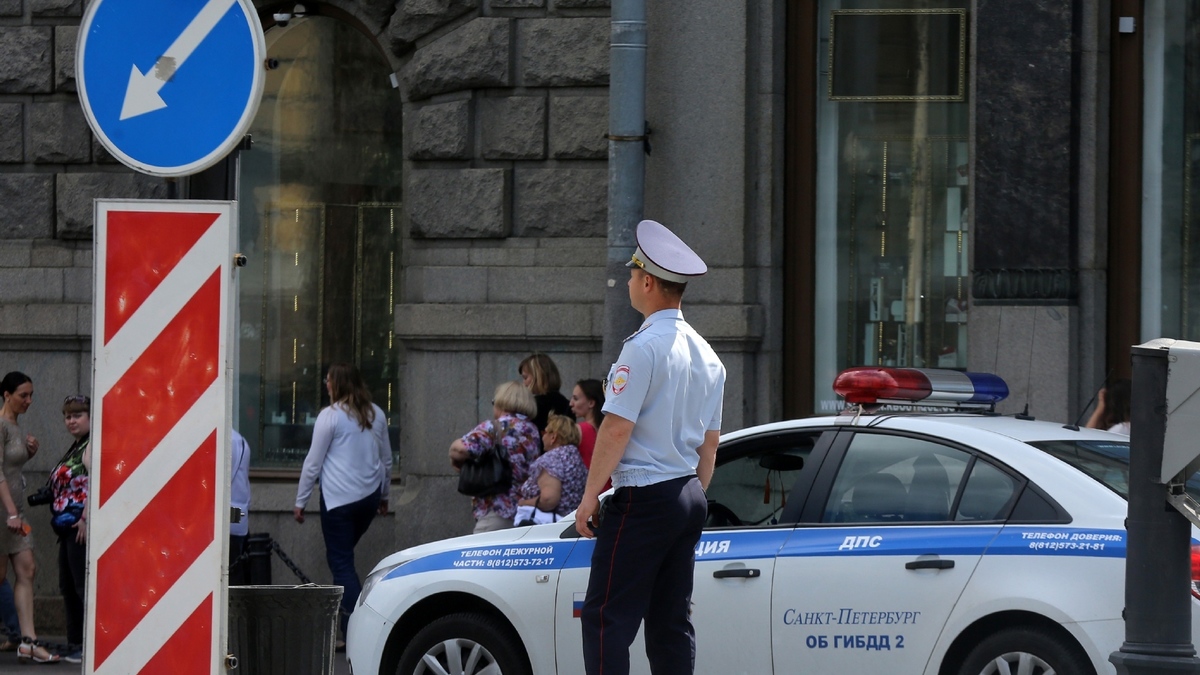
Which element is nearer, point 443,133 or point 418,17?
point 443,133

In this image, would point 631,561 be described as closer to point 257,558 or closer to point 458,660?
point 458,660

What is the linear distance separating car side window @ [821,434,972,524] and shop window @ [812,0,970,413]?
4991mm

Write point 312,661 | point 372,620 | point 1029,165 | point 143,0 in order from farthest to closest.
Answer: point 1029,165, point 372,620, point 312,661, point 143,0

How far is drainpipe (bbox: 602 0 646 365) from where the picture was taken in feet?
29.1

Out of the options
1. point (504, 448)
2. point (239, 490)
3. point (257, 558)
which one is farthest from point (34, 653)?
point (504, 448)

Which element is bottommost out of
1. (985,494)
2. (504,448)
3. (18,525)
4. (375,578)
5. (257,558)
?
(257,558)

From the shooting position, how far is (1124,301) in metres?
11.3

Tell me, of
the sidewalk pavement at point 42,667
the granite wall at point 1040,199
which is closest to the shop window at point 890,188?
the granite wall at point 1040,199

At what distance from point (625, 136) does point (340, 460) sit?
3.13 m

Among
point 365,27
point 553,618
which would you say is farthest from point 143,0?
point 365,27

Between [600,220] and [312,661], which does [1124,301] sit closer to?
[600,220]

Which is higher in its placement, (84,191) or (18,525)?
(84,191)

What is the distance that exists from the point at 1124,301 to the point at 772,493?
4.85 metres

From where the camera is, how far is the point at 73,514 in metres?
10.3
